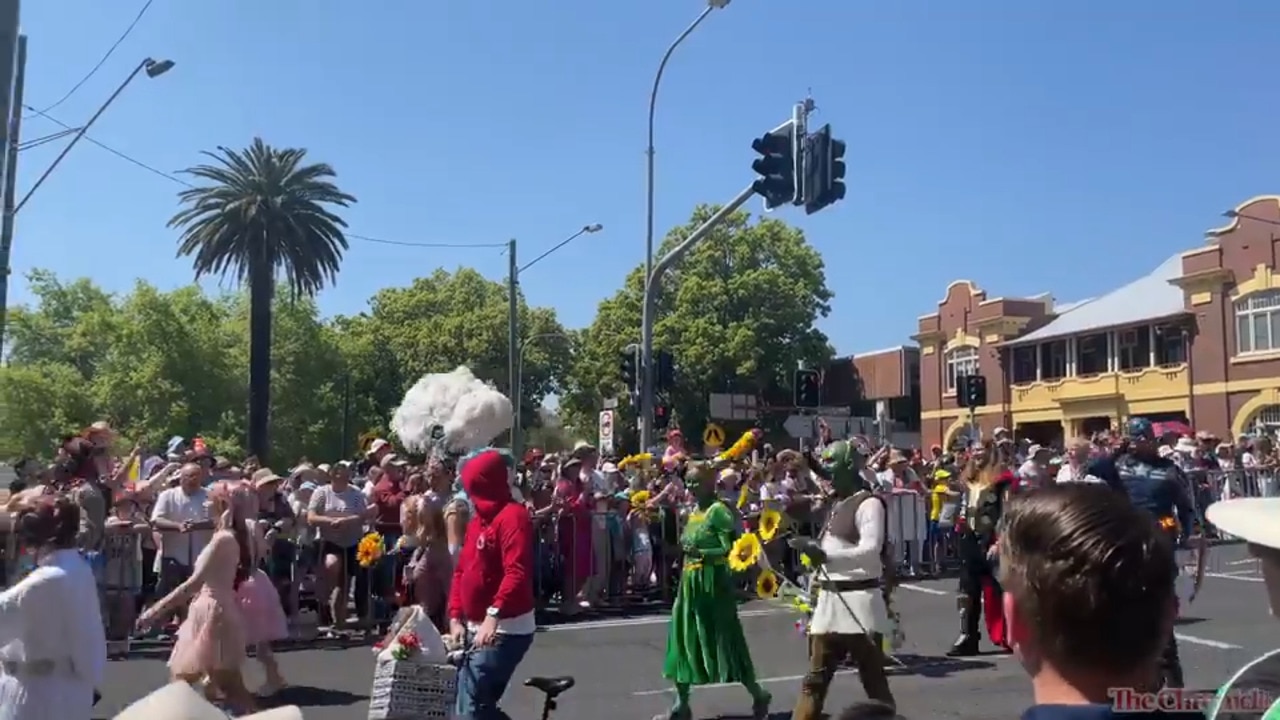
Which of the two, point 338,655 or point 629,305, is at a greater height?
point 629,305

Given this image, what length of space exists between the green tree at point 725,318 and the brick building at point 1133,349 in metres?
6.15

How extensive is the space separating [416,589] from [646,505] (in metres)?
4.98

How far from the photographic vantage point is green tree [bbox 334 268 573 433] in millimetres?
65312

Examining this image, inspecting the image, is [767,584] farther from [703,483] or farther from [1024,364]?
[1024,364]

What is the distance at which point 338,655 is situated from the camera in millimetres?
11422

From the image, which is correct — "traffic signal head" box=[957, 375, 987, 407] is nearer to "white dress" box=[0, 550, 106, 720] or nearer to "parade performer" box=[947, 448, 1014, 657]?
"parade performer" box=[947, 448, 1014, 657]

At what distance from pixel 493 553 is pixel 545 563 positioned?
8296 millimetres

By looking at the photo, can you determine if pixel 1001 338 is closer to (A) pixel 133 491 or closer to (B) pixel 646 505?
(B) pixel 646 505

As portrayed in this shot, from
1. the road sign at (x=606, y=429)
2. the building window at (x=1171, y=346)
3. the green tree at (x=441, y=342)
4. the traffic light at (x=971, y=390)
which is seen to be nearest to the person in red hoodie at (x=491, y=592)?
the road sign at (x=606, y=429)

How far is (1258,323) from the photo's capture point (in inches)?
1533

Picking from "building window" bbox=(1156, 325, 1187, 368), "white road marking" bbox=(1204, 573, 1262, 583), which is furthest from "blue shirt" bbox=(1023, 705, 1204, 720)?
"building window" bbox=(1156, 325, 1187, 368)

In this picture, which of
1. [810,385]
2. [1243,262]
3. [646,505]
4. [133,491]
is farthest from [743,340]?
[133,491]

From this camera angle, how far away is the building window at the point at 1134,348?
43938 mm

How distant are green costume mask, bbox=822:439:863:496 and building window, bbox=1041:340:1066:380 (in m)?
42.7
